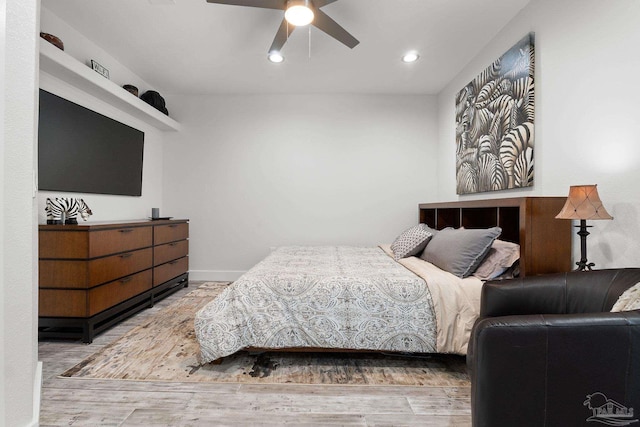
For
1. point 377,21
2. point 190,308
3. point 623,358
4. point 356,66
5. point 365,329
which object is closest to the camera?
point 623,358

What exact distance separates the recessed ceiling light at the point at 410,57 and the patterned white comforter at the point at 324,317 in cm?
236

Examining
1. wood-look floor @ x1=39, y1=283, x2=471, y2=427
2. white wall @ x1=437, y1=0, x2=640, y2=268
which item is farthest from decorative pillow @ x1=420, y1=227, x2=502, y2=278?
wood-look floor @ x1=39, y1=283, x2=471, y2=427

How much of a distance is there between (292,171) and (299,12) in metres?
2.48

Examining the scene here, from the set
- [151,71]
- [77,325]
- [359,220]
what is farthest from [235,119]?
[77,325]

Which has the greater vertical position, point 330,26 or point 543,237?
point 330,26

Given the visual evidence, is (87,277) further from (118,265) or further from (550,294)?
(550,294)

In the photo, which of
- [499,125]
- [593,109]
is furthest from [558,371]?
[499,125]

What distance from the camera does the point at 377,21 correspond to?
8.70 ft

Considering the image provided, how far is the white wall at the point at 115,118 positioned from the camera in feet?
8.61

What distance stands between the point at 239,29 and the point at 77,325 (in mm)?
2790

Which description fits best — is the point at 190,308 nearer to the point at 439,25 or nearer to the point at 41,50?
the point at 41,50

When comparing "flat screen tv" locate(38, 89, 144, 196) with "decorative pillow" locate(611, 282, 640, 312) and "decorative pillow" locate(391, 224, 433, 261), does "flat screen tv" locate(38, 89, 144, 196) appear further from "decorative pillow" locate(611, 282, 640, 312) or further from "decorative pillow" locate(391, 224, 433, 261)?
"decorative pillow" locate(611, 282, 640, 312)

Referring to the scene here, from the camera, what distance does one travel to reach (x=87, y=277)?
242 centimetres

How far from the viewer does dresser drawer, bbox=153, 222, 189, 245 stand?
3.42 m
